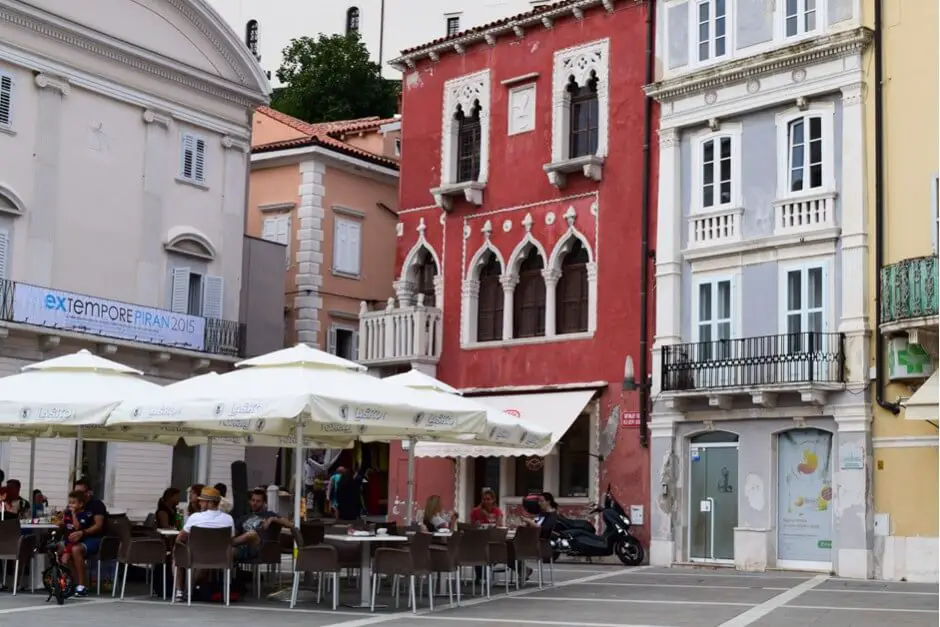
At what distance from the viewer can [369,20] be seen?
87250mm

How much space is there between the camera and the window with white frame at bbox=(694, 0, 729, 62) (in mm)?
29859

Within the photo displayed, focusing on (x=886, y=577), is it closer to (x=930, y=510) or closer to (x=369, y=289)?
(x=930, y=510)

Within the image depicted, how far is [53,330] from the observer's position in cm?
3044

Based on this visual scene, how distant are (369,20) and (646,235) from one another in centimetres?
5967

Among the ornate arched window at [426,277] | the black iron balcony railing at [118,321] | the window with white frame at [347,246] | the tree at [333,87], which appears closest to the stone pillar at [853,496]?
the ornate arched window at [426,277]

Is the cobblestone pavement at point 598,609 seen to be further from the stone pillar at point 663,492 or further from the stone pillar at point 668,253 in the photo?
the stone pillar at point 668,253

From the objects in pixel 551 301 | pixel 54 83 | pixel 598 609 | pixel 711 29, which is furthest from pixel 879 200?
pixel 54 83

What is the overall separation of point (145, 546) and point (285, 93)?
161 ft

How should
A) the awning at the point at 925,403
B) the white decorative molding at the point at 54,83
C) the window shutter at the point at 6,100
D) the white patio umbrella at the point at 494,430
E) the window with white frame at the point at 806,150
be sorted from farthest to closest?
the white decorative molding at the point at 54,83 < the window shutter at the point at 6,100 < the window with white frame at the point at 806,150 < the awning at the point at 925,403 < the white patio umbrella at the point at 494,430

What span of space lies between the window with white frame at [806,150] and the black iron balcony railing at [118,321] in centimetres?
1405

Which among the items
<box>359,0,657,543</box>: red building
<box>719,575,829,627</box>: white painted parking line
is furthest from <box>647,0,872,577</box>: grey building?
<box>719,575,829,627</box>: white painted parking line

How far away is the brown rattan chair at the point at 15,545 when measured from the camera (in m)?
19.4

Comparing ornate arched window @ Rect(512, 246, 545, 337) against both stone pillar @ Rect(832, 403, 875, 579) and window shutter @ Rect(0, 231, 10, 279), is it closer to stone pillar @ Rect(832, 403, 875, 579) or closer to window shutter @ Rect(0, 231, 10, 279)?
stone pillar @ Rect(832, 403, 875, 579)

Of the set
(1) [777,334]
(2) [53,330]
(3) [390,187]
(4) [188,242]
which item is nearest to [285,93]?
(3) [390,187]
